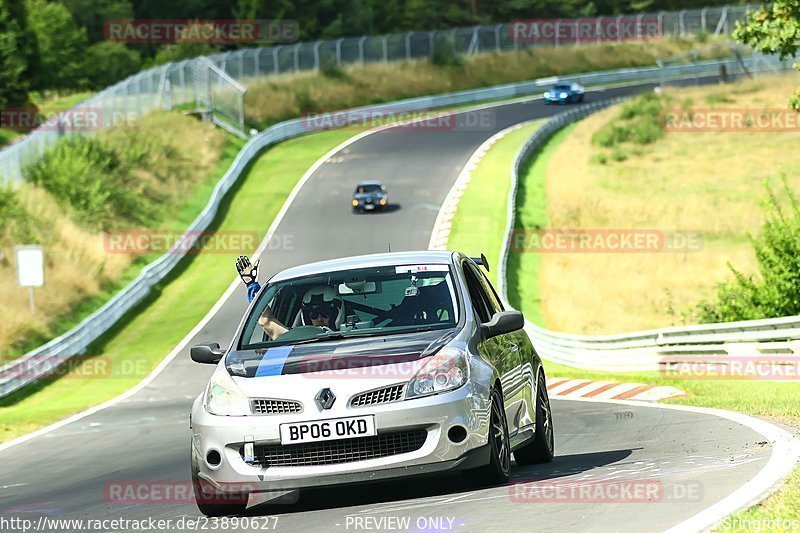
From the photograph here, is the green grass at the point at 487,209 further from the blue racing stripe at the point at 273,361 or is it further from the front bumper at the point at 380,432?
the front bumper at the point at 380,432

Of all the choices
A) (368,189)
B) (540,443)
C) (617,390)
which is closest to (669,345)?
(617,390)

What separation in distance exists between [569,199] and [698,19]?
5706 cm

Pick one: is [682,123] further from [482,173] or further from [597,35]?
[597,35]

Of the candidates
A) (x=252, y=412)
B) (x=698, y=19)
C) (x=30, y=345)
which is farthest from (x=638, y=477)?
(x=698, y=19)

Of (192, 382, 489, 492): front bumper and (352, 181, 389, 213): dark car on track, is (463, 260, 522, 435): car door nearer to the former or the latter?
(192, 382, 489, 492): front bumper

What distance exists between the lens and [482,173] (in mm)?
51812

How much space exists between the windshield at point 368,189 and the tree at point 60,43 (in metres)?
32.0

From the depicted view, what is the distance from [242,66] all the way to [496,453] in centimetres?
5963

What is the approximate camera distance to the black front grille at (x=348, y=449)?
8031 mm

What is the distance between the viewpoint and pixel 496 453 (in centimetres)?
838

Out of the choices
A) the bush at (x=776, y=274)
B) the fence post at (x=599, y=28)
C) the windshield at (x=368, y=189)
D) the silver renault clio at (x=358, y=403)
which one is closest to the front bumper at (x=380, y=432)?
the silver renault clio at (x=358, y=403)

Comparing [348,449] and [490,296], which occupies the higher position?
[490,296]

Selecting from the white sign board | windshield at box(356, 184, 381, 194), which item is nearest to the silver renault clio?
the white sign board

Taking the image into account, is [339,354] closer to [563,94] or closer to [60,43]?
[563,94]
